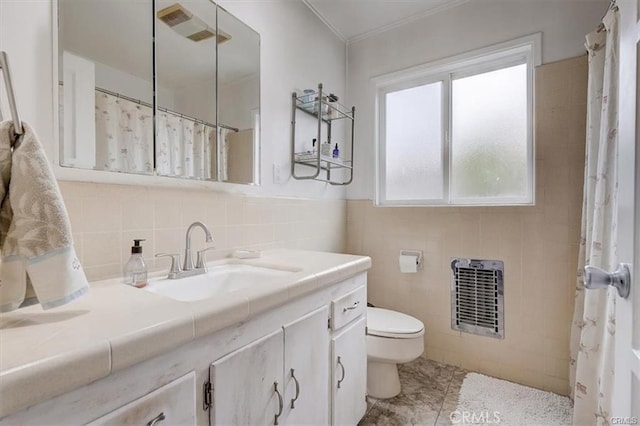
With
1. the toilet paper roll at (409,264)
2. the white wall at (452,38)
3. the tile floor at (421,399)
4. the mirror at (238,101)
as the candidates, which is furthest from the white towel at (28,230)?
the white wall at (452,38)

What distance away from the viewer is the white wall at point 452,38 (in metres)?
1.73

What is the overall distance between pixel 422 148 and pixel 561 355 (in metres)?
1.59

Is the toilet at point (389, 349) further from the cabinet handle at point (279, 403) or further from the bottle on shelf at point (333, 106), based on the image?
the bottle on shelf at point (333, 106)

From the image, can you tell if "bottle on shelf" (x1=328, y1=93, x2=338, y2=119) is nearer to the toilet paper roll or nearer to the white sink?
the toilet paper roll

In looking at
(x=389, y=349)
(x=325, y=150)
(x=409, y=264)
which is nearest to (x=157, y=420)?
(x=389, y=349)

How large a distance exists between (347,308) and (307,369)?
330 mm

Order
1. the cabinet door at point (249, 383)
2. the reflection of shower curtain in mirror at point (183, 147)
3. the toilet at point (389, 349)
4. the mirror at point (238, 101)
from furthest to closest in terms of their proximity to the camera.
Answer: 1. the toilet at point (389, 349)
2. the mirror at point (238, 101)
3. the reflection of shower curtain in mirror at point (183, 147)
4. the cabinet door at point (249, 383)

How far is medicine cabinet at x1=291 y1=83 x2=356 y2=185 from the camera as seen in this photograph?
6.30ft

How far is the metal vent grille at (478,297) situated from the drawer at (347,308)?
0.93m

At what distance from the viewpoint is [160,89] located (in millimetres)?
1216

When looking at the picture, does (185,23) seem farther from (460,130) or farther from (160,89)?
(460,130)

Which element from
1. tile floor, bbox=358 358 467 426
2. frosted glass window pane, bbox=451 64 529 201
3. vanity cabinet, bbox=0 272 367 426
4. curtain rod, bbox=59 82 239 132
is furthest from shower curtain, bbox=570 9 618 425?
curtain rod, bbox=59 82 239 132

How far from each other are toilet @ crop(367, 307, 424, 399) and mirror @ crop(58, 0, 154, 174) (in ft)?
4.71

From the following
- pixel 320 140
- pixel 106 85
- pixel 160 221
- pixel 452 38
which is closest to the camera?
pixel 106 85
